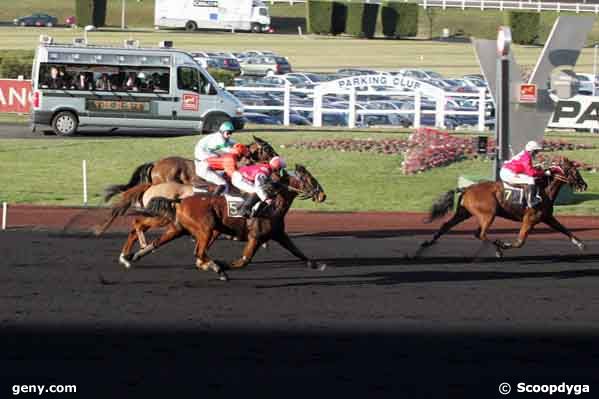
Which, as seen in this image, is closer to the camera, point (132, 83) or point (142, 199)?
point (142, 199)

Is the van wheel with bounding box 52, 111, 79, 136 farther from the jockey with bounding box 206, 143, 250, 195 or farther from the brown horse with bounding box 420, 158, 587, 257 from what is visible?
the brown horse with bounding box 420, 158, 587, 257

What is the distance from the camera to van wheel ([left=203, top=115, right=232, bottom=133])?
3344 cm

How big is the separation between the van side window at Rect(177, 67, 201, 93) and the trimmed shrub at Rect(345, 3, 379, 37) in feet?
159

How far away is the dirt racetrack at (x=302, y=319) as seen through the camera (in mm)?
10078

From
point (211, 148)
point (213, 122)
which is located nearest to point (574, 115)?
point (213, 122)

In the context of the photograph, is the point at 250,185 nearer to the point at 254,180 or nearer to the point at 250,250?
the point at 254,180

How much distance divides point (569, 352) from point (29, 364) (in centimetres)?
499

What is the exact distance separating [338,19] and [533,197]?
6724 cm

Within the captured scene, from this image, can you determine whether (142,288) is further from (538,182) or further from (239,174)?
(538,182)

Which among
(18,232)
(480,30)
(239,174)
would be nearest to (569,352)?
(239,174)

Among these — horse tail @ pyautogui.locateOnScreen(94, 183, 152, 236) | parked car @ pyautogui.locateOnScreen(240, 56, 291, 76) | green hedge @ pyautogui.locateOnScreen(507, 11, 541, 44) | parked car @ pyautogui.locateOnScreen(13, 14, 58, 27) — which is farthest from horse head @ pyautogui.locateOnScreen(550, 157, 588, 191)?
parked car @ pyautogui.locateOnScreen(13, 14, 58, 27)

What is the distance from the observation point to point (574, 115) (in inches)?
1353

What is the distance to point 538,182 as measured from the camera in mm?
16562

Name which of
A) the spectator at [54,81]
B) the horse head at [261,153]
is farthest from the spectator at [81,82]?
the horse head at [261,153]
